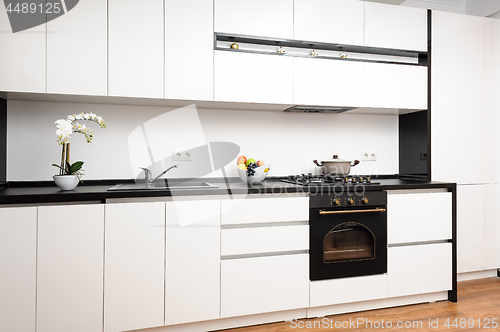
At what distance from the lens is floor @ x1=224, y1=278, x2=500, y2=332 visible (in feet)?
7.14

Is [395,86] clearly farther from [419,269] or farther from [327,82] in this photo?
[419,269]

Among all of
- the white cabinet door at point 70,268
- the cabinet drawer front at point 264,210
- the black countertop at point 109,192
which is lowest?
the white cabinet door at point 70,268

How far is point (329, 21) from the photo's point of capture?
8.43ft

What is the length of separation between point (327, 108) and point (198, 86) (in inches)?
43.4

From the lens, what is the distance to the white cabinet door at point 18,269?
181cm

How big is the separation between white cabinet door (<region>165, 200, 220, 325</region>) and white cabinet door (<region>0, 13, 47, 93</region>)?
3.88ft

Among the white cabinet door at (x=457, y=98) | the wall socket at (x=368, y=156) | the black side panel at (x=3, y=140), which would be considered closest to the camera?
the black side panel at (x=3, y=140)

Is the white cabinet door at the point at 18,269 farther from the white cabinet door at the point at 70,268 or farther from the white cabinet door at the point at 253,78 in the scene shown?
the white cabinet door at the point at 253,78

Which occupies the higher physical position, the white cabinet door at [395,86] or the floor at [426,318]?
the white cabinet door at [395,86]

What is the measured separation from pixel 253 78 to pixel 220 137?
60cm

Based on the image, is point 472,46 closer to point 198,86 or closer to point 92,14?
point 198,86

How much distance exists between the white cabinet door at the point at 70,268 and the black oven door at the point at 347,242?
4.58ft

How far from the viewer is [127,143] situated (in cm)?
256

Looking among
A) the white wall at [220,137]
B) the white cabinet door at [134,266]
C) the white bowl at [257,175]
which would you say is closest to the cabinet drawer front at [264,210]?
the white bowl at [257,175]
